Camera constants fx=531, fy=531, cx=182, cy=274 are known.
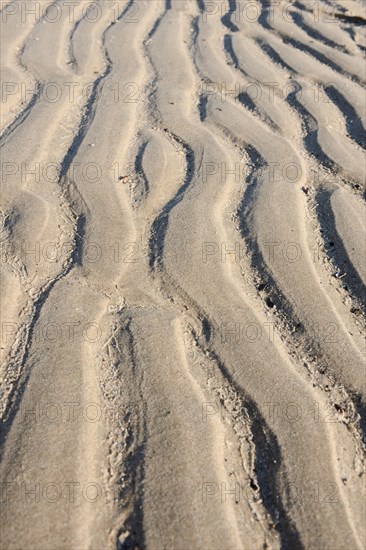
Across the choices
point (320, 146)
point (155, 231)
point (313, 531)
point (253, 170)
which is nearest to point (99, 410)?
point (313, 531)

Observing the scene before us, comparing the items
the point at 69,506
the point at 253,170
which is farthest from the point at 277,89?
the point at 69,506

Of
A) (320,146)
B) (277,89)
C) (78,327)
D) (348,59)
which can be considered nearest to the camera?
(78,327)

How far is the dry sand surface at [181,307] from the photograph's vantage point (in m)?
1.23

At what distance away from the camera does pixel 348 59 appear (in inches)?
130

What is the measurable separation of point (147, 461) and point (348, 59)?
291cm

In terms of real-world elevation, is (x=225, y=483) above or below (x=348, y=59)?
below

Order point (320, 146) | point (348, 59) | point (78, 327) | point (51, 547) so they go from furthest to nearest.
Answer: point (348, 59) < point (320, 146) < point (78, 327) < point (51, 547)

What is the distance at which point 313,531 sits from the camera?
3.93ft

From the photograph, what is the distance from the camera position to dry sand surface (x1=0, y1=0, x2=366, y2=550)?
1.23m

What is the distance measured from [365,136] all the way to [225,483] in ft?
6.29

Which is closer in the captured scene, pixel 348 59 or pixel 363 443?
pixel 363 443

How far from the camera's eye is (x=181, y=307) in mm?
1669

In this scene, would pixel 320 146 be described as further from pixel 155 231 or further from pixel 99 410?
pixel 99 410

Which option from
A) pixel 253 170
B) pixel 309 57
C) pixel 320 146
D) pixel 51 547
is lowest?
pixel 51 547
